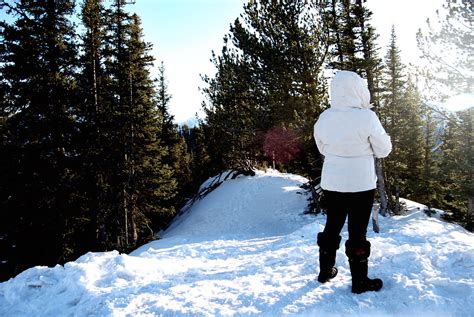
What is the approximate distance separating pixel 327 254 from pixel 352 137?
1476mm

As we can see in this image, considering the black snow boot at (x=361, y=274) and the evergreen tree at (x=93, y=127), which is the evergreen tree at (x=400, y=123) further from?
the black snow boot at (x=361, y=274)

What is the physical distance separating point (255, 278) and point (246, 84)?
13011mm

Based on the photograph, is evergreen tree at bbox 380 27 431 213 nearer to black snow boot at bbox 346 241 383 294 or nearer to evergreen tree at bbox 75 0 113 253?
evergreen tree at bbox 75 0 113 253

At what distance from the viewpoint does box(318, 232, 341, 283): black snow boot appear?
3.99 meters

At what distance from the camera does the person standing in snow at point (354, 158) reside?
3.66 m

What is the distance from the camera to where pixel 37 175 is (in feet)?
46.8

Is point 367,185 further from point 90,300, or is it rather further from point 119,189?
point 119,189

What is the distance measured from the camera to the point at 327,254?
403cm

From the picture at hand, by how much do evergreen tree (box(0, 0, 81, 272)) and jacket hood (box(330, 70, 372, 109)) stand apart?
1390cm

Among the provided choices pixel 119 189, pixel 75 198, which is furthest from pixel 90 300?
pixel 119 189

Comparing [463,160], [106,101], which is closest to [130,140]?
[106,101]

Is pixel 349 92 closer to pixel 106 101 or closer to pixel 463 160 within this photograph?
pixel 106 101

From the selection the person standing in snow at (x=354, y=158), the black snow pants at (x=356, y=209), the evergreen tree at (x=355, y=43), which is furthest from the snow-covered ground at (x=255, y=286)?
the evergreen tree at (x=355, y=43)

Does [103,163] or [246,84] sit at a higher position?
[246,84]
